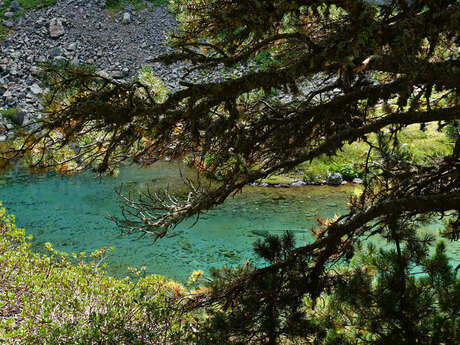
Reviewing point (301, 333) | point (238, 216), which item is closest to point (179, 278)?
point (238, 216)

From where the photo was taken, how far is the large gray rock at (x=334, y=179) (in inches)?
519

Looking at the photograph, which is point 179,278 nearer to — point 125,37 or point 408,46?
point 408,46

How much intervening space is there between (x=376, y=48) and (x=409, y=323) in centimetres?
191

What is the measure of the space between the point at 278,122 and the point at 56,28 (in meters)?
32.3

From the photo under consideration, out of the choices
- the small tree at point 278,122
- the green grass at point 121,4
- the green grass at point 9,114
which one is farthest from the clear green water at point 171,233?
the green grass at point 121,4

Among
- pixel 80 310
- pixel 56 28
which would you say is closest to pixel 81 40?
pixel 56 28

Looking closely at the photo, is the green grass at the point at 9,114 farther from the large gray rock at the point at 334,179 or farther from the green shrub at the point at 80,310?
the green shrub at the point at 80,310

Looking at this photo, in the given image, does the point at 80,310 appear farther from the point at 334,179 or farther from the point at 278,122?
the point at 334,179

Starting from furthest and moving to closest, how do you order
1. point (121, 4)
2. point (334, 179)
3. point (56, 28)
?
1. point (121, 4)
2. point (56, 28)
3. point (334, 179)

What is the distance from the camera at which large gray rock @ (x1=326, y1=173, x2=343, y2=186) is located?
43.3ft

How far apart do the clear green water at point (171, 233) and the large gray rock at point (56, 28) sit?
65.4 ft

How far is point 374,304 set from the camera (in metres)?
3.15

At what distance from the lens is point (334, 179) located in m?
13.2

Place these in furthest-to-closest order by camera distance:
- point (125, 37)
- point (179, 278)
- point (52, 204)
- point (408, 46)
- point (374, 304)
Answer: point (125, 37)
point (52, 204)
point (179, 278)
point (374, 304)
point (408, 46)
